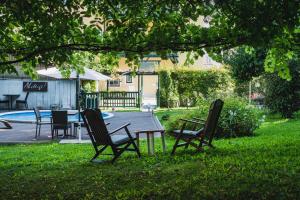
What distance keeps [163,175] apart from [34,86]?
2082 centimetres

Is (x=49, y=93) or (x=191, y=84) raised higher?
(x=191, y=84)

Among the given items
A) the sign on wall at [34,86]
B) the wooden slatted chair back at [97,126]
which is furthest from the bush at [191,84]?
the wooden slatted chair back at [97,126]

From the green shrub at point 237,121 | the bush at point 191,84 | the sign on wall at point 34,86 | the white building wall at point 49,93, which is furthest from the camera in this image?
the bush at point 191,84

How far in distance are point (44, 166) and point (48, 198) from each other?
234cm

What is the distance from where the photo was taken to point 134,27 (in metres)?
5.29

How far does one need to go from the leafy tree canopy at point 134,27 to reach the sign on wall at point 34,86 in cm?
1959

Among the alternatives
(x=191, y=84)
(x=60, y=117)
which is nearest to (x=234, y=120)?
(x=60, y=117)

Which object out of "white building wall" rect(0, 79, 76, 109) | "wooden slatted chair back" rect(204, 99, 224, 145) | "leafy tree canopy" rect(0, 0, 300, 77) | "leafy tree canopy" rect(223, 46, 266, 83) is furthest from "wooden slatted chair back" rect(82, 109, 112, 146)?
"white building wall" rect(0, 79, 76, 109)

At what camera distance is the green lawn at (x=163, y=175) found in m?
4.77

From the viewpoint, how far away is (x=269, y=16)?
178 inches

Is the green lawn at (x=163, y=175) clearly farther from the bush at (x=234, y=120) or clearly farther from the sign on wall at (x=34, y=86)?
the sign on wall at (x=34, y=86)

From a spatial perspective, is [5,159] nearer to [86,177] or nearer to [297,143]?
[86,177]

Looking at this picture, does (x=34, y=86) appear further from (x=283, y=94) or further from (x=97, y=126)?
(x=97, y=126)

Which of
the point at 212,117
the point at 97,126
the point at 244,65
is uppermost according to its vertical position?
the point at 244,65
